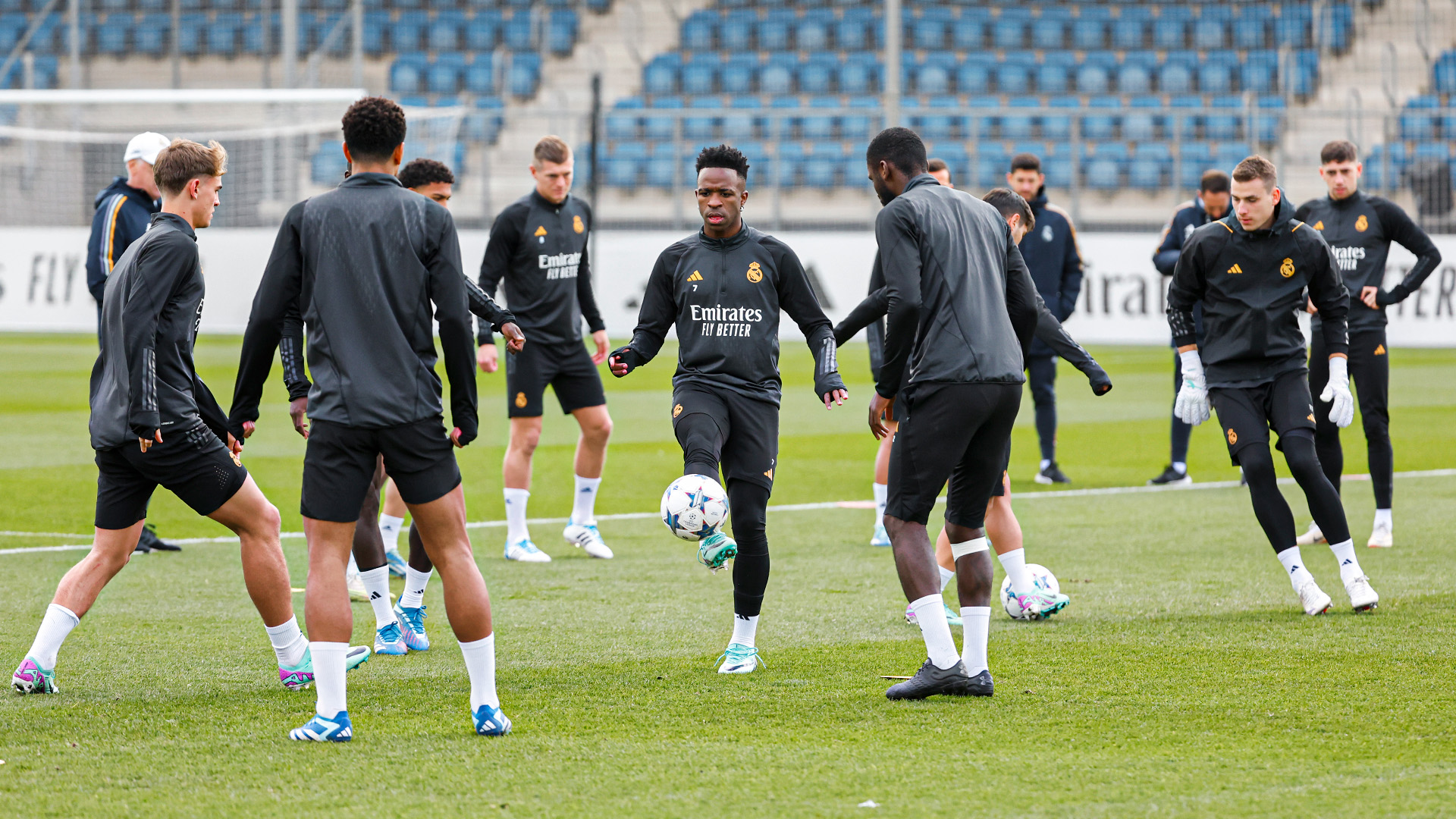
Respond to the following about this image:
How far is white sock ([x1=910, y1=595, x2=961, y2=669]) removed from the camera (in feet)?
17.1

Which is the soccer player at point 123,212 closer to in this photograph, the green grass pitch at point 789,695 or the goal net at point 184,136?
the green grass pitch at point 789,695

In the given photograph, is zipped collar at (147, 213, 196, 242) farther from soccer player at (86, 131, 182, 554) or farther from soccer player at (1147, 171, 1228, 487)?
soccer player at (1147, 171, 1228, 487)

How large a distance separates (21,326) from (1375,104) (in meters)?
21.6

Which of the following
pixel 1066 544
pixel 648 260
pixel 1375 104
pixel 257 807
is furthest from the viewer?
pixel 1375 104

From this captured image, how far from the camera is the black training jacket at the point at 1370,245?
870 centimetres

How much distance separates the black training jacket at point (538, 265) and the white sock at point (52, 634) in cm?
360

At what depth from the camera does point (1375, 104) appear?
84.3 ft

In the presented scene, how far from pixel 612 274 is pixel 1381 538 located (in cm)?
1582

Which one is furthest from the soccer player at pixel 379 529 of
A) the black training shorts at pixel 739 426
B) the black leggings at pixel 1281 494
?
the black leggings at pixel 1281 494

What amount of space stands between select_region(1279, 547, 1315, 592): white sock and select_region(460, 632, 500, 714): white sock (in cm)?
370

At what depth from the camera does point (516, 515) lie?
28.4 feet

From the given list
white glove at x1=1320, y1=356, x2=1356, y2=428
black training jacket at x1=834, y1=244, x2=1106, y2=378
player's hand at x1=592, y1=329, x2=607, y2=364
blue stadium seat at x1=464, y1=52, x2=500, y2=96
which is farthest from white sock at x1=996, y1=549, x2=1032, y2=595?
blue stadium seat at x1=464, y1=52, x2=500, y2=96

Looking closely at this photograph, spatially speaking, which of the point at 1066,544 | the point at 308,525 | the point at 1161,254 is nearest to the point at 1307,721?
the point at 308,525

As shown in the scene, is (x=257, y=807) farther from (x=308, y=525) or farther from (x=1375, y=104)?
(x=1375, y=104)
